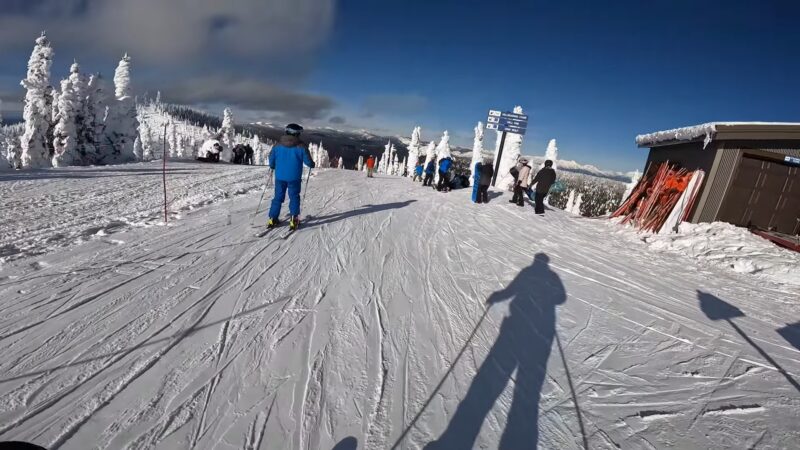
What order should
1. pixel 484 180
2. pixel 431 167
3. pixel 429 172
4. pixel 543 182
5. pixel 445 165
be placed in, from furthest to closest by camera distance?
pixel 429 172 < pixel 431 167 < pixel 445 165 < pixel 484 180 < pixel 543 182

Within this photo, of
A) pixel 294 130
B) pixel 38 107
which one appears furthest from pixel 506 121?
pixel 38 107

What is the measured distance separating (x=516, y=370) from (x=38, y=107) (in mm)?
41716

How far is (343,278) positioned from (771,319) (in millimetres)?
6931

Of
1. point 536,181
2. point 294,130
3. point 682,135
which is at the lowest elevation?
point 536,181

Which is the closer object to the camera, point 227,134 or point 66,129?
point 66,129

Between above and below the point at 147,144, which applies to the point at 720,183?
above

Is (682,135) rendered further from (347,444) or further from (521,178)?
(347,444)

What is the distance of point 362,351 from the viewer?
348 cm

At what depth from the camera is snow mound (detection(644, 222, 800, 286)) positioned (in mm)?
7812

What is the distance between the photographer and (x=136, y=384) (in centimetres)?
273

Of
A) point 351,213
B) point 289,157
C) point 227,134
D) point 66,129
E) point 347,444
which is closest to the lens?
point 347,444

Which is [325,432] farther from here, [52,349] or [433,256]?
[433,256]

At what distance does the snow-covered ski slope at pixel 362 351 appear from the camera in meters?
2.59

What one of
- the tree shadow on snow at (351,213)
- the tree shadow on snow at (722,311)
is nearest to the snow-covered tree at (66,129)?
the tree shadow on snow at (351,213)
